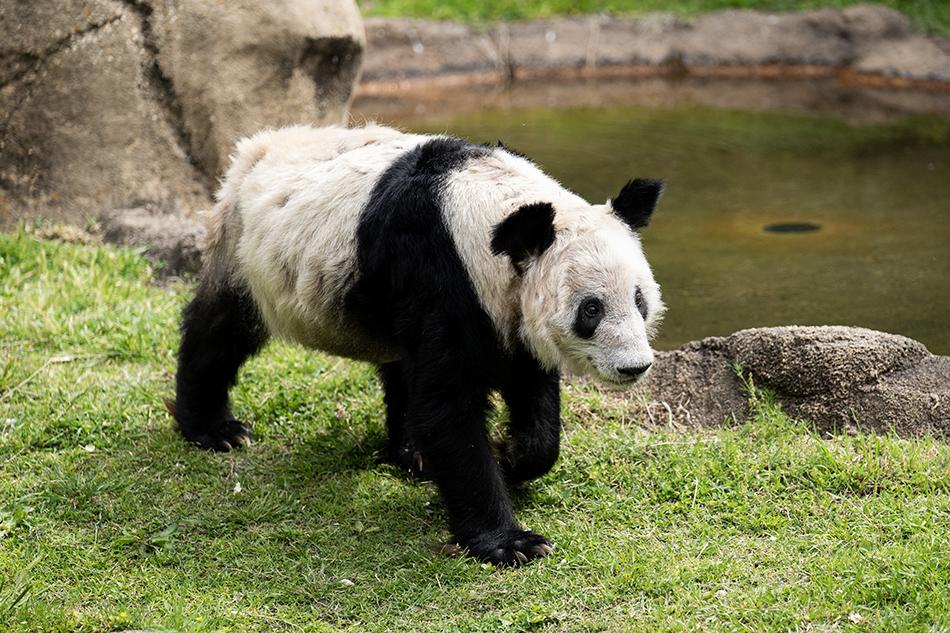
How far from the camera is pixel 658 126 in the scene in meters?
12.6

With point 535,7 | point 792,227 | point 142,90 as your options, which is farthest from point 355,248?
point 535,7

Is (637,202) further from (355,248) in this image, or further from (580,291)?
(355,248)

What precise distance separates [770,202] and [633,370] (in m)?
5.85

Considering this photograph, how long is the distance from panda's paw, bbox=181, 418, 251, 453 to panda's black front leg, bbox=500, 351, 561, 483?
1.46 m

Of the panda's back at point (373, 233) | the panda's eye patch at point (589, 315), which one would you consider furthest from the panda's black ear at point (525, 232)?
the panda's eye patch at point (589, 315)

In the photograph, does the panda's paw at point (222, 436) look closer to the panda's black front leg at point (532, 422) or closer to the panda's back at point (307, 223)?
the panda's back at point (307, 223)

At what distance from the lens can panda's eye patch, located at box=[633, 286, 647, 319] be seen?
14.8 ft

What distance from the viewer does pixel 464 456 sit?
468cm

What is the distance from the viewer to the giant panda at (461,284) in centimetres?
446

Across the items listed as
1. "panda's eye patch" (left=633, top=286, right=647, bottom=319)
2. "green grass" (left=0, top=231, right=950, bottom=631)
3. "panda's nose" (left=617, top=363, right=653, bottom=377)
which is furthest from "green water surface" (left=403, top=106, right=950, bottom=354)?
"panda's nose" (left=617, top=363, right=653, bottom=377)

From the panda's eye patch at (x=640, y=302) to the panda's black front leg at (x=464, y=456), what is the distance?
2.26 ft

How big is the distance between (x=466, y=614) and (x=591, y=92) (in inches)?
441

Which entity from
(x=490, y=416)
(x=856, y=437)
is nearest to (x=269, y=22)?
(x=490, y=416)

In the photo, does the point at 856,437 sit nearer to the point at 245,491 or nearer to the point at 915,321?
the point at 915,321
